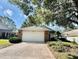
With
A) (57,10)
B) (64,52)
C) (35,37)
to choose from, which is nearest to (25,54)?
(64,52)

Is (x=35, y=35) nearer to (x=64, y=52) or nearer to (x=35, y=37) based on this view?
(x=35, y=37)

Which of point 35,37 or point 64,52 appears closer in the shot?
point 64,52

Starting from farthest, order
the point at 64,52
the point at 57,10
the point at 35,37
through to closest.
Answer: the point at 35,37
the point at 64,52
the point at 57,10

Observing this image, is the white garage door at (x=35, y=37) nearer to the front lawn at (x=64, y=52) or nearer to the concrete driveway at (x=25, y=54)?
the front lawn at (x=64, y=52)

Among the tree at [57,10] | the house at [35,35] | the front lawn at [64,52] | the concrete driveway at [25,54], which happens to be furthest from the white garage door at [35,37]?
the tree at [57,10]

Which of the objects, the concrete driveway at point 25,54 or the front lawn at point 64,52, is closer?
the front lawn at point 64,52

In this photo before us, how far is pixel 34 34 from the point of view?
38625 mm

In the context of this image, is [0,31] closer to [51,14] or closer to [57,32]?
[57,32]

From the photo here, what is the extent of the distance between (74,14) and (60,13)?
1968mm

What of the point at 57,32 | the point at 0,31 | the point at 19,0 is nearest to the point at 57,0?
the point at 19,0

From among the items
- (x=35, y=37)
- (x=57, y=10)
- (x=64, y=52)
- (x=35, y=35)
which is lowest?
(x=64, y=52)

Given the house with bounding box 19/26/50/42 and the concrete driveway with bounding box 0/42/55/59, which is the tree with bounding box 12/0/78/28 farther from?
the house with bounding box 19/26/50/42

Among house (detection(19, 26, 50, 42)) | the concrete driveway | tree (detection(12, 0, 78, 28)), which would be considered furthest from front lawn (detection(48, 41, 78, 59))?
house (detection(19, 26, 50, 42))

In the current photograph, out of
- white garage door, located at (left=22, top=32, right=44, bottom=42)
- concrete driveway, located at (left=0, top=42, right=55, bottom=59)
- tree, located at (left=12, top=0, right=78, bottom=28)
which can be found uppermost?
tree, located at (left=12, top=0, right=78, bottom=28)
